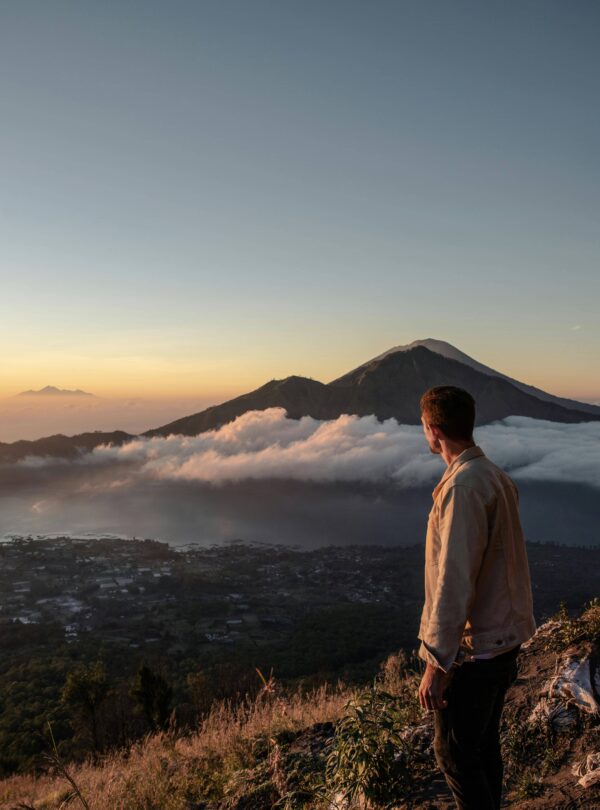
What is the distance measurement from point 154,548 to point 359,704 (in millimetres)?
184482

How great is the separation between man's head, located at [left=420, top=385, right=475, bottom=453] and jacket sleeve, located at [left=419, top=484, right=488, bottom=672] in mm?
330

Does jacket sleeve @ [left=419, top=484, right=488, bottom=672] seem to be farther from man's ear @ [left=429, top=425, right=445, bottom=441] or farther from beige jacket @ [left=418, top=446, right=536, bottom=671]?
man's ear @ [left=429, top=425, right=445, bottom=441]

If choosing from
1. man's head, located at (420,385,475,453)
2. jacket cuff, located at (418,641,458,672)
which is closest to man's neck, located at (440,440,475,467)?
man's head, located at (420,385,475,453)

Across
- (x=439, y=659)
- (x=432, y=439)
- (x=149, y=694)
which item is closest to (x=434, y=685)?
(x=439, y=659)

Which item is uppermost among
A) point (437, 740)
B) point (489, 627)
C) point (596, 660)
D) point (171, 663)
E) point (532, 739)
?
point (489, 627)

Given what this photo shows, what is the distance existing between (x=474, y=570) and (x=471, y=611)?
0.29m

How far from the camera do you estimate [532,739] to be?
391 centimetres

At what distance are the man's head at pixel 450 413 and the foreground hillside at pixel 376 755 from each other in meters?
2.12

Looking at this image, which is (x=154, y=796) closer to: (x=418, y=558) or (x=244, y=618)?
(x=244, y=618)

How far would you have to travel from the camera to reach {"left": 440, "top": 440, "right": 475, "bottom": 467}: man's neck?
268 centimetres

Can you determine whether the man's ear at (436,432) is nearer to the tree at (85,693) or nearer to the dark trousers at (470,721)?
the dark trousers at (470,721)

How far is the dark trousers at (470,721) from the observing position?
8.11 feet

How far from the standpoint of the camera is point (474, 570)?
2.40 m

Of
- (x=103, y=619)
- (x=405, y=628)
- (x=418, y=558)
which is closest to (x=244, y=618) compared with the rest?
(x=103, y=619)
